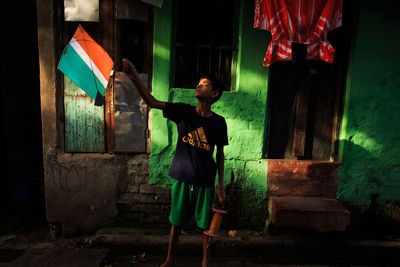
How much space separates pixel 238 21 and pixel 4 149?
14.5ft

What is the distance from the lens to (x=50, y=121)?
3.15 metres

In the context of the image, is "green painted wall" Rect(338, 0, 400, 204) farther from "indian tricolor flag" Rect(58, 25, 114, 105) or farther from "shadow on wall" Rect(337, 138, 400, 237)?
"indian tricolor flag" Rect(58, 25, 114, 105)

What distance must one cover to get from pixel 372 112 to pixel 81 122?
3.94 meters

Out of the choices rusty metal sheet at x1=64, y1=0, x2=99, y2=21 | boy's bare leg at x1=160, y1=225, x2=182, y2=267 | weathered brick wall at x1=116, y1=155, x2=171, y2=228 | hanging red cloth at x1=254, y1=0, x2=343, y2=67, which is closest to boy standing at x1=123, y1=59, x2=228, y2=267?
boy's bare leg at x1=160, y1=225, x2=182, y2=267

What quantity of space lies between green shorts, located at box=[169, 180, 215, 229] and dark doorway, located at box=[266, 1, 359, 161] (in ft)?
5.04

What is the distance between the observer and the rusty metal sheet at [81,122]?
315 centimetres

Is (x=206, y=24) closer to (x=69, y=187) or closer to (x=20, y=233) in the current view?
(x=69, y=187)

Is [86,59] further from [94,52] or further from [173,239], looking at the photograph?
[173,239]

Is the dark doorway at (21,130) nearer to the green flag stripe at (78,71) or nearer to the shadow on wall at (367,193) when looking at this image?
the green flag stripe at (78,71)

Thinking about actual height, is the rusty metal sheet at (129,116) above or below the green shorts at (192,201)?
above

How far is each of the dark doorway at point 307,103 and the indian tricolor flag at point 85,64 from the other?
2.24 m

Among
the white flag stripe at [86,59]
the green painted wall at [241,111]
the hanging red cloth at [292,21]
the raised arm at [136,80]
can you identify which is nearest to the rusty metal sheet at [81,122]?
the green painted wall at [241,111]

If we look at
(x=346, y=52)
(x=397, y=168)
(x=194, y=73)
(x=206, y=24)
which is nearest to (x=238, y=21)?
(x=206, y=24)

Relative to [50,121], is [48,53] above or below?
above
